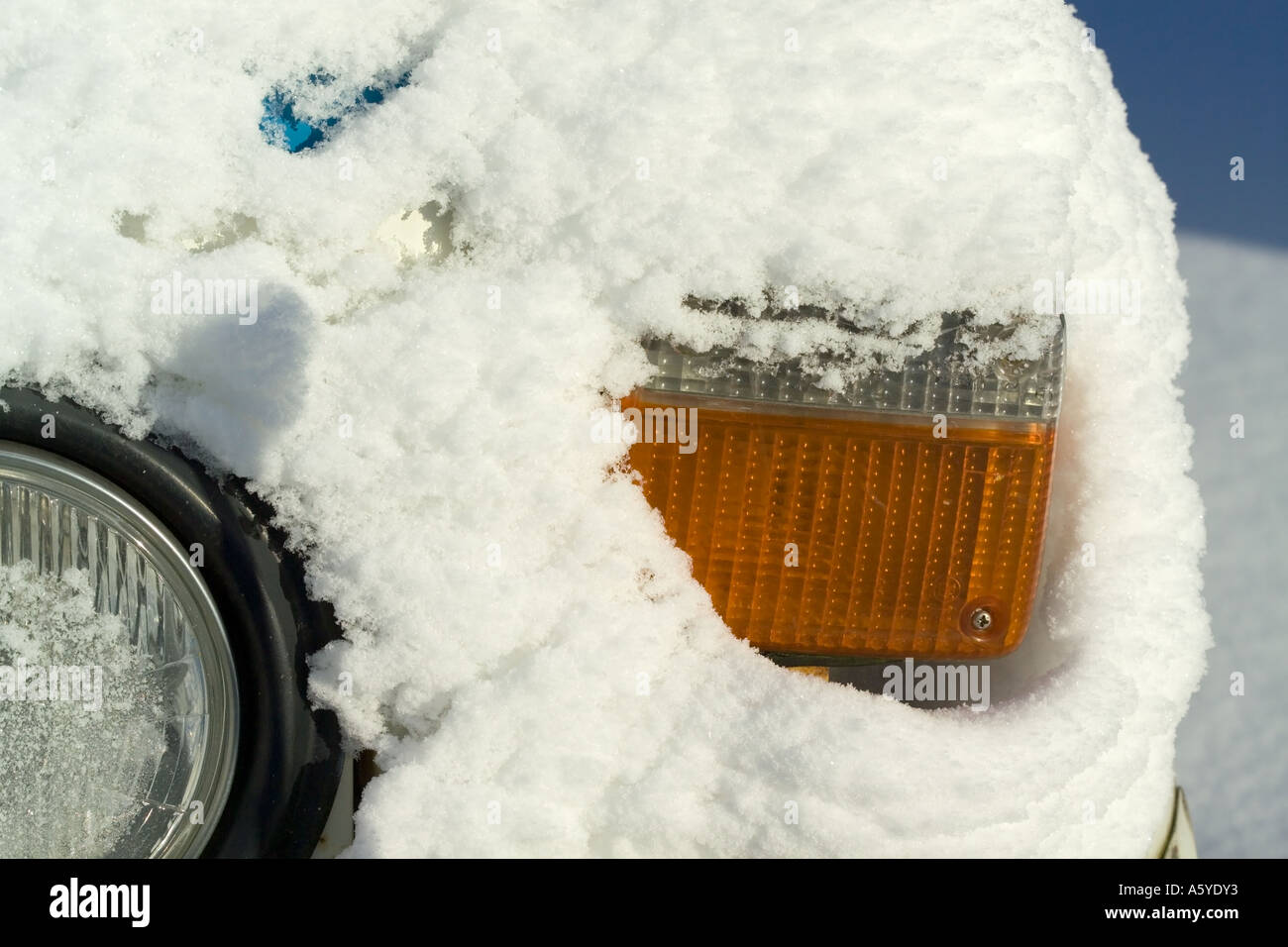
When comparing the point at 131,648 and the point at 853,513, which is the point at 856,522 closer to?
the point at 853,513

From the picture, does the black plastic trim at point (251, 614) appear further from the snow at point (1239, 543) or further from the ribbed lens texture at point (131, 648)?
the snow at point (1239, 543)

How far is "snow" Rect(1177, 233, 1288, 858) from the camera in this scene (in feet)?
7.37

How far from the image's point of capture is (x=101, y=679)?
45.0 inches

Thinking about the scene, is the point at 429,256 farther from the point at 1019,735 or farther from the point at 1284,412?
the point at 1284,412

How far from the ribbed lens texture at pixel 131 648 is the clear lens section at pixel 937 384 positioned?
2.42ft

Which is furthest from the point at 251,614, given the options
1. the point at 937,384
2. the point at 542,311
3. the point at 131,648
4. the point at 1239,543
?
the point at 1239,543

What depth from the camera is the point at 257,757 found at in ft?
3.80

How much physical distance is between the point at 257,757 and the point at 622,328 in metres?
0.69

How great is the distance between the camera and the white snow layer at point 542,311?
1081 millimetres

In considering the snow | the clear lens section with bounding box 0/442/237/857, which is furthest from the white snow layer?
the snow

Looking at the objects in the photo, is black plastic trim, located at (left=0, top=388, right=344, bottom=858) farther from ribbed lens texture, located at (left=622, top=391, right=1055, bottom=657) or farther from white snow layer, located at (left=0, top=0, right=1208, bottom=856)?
ribbed lens texture, located at (left=622, top=391, right=1055, bottom=657)

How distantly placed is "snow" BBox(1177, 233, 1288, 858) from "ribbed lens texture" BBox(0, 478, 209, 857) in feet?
7.21

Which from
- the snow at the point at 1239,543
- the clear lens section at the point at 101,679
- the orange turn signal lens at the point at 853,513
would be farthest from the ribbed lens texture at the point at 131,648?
the snow at the point at 1239,543

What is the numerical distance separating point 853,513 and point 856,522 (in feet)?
0.04
